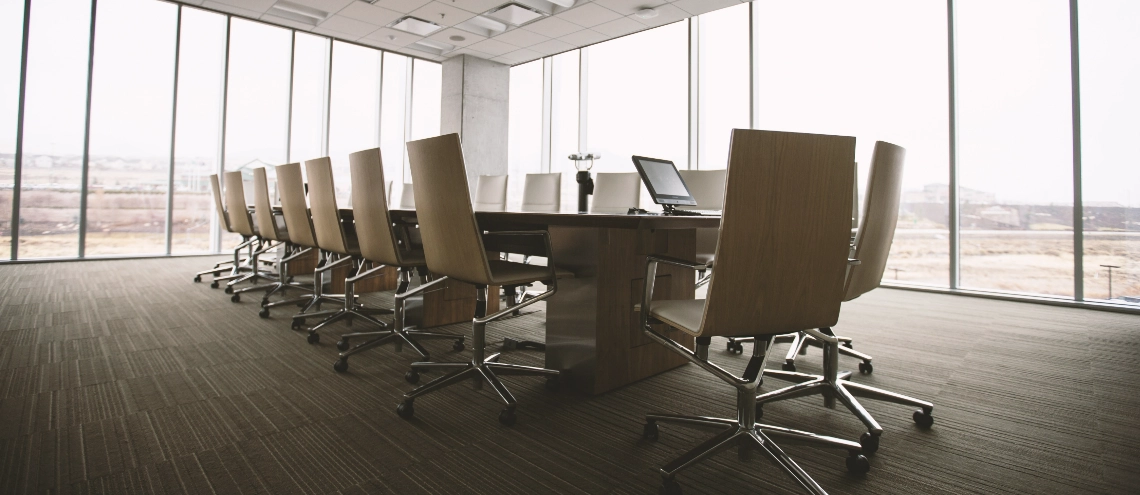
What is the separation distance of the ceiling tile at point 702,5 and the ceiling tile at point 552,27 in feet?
4.84

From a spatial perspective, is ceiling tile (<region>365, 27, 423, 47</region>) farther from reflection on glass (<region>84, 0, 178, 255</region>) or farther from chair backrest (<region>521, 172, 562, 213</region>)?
chair backrest (<region>521, 172, 562, 213</region>)

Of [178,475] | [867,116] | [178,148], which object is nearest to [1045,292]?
[867,116]

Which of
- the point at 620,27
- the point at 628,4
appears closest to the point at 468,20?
the point at 620,27

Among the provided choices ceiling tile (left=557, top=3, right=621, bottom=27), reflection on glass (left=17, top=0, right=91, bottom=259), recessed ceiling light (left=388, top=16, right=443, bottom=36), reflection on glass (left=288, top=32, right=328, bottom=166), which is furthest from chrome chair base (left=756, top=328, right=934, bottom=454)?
reflection on glass (left=17, top=0, right=91, bottom=259)

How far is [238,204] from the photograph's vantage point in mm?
4727

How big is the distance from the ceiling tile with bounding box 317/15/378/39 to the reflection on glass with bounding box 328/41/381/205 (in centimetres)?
80

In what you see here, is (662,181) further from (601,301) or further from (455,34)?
(455,34)

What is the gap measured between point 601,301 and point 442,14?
18.9 ft

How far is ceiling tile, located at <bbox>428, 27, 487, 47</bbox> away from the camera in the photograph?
Result: 24.5 ft

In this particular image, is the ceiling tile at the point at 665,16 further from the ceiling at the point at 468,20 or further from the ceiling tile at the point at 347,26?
the ceiling tile at the point at 347,26

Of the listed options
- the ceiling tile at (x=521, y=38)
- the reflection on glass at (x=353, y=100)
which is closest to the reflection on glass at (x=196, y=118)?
the reflection on glass at (x=353, y=100)

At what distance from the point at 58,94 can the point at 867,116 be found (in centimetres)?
952

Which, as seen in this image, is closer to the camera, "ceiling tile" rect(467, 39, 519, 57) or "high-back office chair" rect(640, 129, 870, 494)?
"high-back office chair" rect(640, 129, 870, 494)

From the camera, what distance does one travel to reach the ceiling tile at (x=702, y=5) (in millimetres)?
6117
